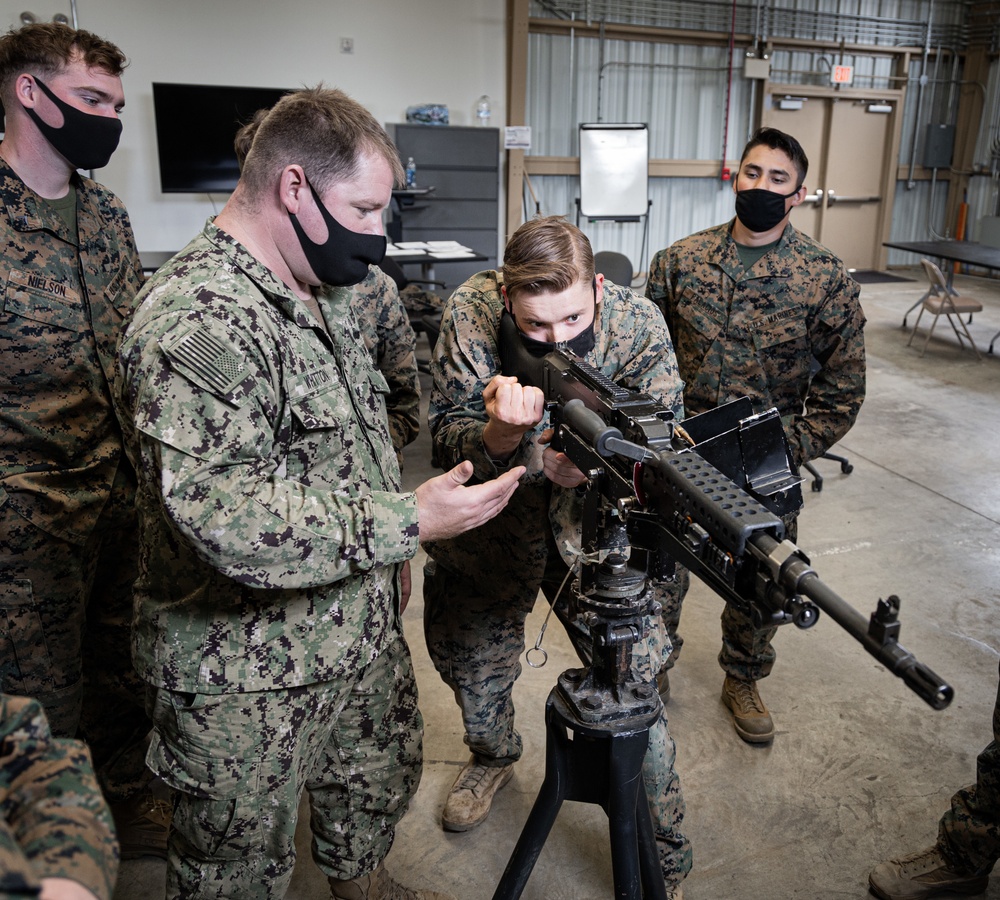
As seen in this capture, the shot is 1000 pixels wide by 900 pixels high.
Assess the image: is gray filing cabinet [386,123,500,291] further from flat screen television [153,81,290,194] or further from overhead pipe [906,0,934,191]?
overhead pipe [906,0,934,191]

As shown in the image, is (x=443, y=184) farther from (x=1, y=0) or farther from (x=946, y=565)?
(x=946, y=565)

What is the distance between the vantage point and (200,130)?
715 centimetres

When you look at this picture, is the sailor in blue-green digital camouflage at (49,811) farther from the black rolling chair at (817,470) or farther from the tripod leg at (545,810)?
the black rolling chair at (817,470)

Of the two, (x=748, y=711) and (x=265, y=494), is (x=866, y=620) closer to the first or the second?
(x=265, y=494)

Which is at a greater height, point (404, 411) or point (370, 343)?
point (370, 343)

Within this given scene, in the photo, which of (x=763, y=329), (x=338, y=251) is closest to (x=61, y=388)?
(x=338, y=251)

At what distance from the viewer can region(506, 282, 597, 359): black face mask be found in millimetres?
1834

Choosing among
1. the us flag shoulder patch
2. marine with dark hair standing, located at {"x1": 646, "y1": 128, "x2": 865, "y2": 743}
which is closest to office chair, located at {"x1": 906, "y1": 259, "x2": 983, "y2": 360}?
marine with dark hair standing, located at {"x1": 646, "y1": 128, "x2": 865, "y2": 743}

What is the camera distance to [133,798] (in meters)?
2.20

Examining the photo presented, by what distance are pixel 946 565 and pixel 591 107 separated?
287 inches

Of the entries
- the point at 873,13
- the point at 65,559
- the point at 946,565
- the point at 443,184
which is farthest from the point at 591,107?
the point at 65,559

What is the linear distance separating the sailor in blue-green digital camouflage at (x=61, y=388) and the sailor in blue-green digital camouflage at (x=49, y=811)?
4.13ft

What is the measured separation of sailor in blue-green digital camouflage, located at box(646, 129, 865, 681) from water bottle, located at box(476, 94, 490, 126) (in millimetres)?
6253

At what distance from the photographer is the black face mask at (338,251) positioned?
1.47 m
